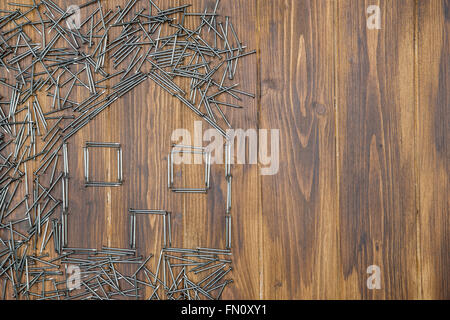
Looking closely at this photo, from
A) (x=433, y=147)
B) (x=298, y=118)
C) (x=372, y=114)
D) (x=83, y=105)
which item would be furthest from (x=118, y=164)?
(x=433, y=147)

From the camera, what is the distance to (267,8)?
1.07 meters

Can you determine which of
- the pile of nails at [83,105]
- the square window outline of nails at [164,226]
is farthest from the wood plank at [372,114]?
the square window outline of nails at [164,226]

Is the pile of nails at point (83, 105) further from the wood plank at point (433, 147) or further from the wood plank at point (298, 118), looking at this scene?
the wood plank at point (433, 147)

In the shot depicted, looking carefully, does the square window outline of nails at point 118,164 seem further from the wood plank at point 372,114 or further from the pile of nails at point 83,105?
the wood plank at point 372,114

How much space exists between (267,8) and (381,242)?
2.70 feet

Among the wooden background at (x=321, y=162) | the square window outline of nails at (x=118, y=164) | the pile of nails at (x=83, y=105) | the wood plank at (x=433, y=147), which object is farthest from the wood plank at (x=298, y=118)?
the square window outline of nails at (x=118, y=164)

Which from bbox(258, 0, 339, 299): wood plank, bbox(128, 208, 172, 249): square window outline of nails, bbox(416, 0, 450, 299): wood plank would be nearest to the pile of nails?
bbox(128, 208, 172, 249): square window outline of nails

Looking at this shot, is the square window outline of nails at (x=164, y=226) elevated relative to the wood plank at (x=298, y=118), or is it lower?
lower

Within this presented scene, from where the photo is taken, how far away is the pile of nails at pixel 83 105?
1065mm

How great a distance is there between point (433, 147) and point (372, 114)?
0.22 m

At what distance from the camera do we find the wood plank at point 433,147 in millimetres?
1067

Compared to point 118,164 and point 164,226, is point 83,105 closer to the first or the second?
point 118,164
